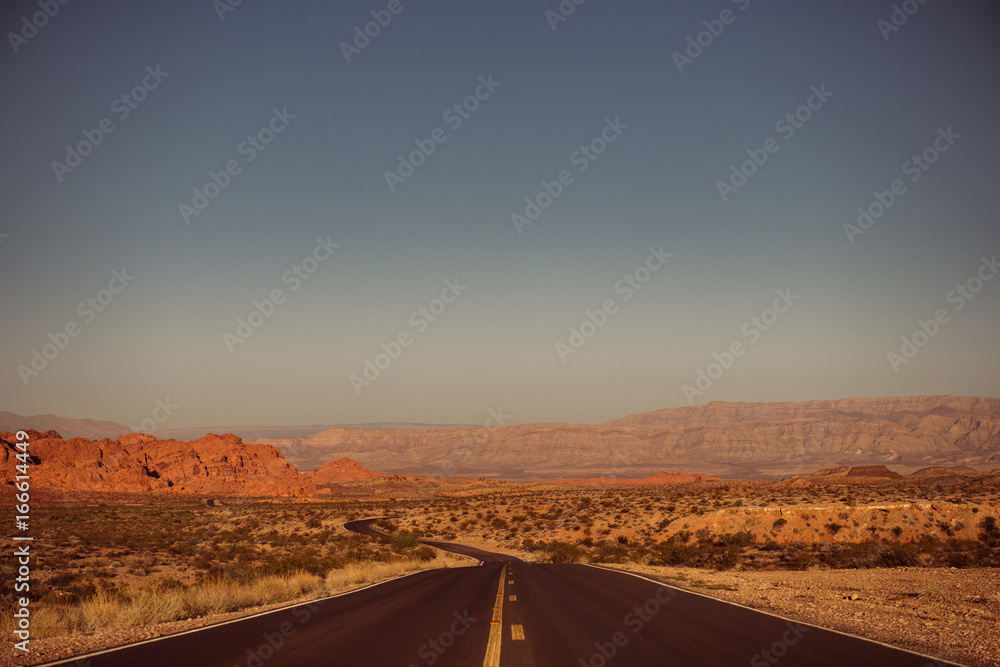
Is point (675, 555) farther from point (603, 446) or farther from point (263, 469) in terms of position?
point (603, 446)

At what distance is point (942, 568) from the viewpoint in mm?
21234

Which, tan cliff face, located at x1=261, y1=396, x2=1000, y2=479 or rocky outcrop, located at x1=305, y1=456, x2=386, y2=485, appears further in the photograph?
tan cliff face, located at x1=261, y1=396, x2=1000, y2=479

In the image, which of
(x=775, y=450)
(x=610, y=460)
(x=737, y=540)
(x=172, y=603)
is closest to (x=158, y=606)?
(x=172, y=603)

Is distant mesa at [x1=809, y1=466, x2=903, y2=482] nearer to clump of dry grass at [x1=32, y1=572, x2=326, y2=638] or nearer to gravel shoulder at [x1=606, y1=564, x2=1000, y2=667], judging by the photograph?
gravel shoulder at [x1=606, y1=564, x2=1000, y2=667]

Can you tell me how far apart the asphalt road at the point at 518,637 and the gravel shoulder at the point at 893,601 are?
1062 millimetres

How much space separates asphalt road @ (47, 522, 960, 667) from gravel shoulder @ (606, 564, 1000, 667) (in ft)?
3.48

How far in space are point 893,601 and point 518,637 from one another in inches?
412

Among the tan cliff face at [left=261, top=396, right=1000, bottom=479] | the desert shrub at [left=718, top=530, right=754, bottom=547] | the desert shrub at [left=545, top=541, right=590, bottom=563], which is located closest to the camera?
the desert shrub at [left=545, top=541, right=590, bottom=563]

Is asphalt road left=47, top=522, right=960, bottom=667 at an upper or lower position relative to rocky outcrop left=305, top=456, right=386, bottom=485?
upper

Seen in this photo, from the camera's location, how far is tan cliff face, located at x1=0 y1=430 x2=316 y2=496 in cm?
10581

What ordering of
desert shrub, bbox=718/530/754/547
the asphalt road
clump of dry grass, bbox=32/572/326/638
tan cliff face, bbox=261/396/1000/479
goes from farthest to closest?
1. tan cliff face, bbox=261/396/1000/479
2. desert shrub, bbox=718/530/754/547
3. clump of dry grass, bbox=32/572/326/638
4. the asphalt road

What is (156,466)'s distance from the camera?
12088 cm

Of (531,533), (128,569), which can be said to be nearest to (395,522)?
(531,533)
